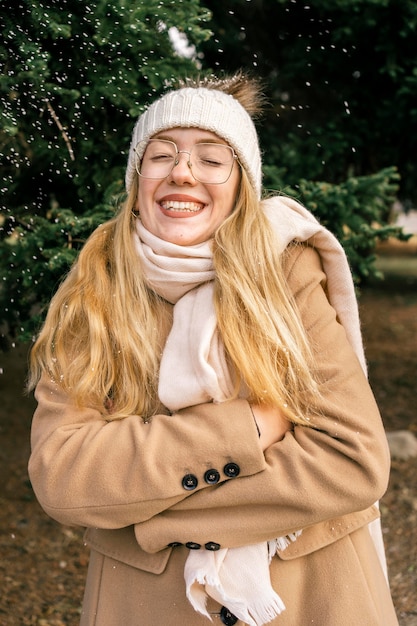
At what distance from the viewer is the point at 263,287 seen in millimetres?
1924

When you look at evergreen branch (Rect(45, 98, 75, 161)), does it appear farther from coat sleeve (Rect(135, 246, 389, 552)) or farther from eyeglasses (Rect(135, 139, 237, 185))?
coat sleeve (Rect(135, 246, 389, 552))

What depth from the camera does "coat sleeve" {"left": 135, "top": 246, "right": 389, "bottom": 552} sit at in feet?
5.60

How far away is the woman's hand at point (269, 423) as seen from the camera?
180 cm

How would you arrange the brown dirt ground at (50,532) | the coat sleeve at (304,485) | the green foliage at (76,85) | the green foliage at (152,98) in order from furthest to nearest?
the brown dirt ground at (50,532) < the green foliage at (152,98) < the green foliage at (76,85) < the coat sleeve at (304,485)

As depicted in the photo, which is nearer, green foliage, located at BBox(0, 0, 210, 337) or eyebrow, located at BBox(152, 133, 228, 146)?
eyebrow, located at BBox(152, 133, 228, 146)

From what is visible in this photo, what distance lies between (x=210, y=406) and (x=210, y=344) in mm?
174

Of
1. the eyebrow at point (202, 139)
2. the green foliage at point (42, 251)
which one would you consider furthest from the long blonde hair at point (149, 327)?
the green foliage at point (42, 251)

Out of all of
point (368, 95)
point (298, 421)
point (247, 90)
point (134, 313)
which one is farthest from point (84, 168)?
point (368, 95)

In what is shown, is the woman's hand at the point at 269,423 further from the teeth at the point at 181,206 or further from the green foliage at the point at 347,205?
the green foliage at the point at 347,205

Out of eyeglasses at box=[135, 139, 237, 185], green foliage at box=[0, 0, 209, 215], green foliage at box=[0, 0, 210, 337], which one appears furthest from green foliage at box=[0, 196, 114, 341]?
eyeglasses at box=[135, 139, 237, 185]

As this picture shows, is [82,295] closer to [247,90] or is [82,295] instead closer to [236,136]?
[236,136]

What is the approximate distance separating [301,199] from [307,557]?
7.30 feet

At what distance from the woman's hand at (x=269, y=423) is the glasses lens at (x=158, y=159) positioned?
2.44ft

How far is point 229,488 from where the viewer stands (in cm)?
173
